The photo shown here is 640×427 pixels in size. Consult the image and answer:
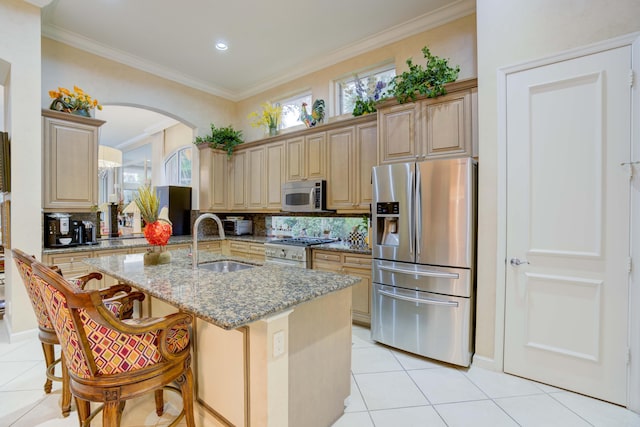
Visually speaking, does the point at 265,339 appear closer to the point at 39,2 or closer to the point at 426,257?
the point at 426,257

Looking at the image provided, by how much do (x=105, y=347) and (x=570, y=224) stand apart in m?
2.96

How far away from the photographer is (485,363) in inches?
97.9

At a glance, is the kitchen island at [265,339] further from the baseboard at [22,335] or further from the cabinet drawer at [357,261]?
the baseboard at [22,335]

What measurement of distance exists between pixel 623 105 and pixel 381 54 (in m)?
2.59

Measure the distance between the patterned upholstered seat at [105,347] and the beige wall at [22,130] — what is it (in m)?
2.29

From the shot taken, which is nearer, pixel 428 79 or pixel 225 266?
pixel 225 266

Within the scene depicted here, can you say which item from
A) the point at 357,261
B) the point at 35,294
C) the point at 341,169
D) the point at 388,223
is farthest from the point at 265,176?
the point at 35,294

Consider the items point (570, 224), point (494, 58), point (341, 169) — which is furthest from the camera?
point (341, 169)

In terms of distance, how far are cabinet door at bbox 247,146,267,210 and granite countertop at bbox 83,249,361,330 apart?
251cm

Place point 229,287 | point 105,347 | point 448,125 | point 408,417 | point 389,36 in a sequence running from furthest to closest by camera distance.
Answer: point 389,36 < point 448,125 < point 408,417 < point 229,287 < point 105,347

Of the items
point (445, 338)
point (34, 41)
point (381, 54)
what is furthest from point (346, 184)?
point (34, 41)

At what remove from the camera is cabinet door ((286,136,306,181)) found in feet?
13.8

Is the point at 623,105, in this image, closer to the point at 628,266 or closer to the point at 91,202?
the point at 628,266

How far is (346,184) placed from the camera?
3.74 meters
